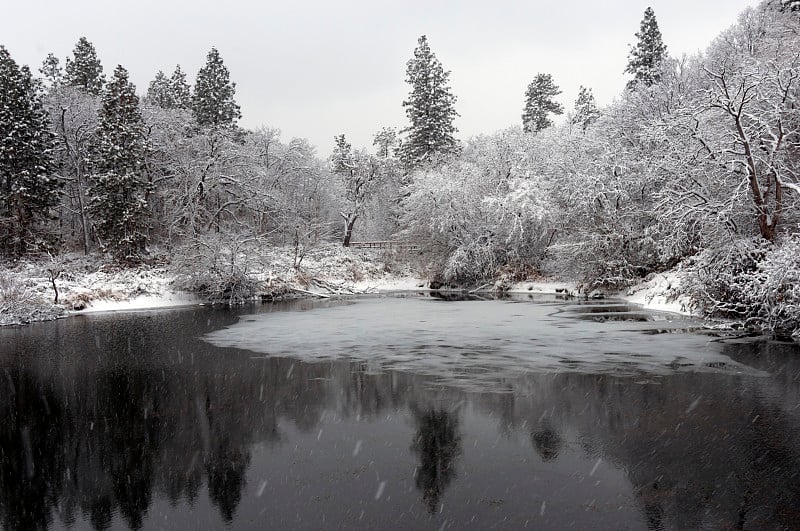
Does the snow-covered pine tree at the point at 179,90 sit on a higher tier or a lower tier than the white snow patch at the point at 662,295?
higher

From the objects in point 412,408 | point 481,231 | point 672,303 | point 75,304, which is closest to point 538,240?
point 481,231

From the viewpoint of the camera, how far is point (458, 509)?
20.0 feet

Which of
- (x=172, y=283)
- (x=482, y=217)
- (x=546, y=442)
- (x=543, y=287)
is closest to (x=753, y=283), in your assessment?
(x=546, y=442)

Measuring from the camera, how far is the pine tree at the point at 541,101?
64375 millimetres

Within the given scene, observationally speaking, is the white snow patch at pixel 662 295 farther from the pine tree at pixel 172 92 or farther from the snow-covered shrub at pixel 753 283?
the pine tree at pixel 172 92

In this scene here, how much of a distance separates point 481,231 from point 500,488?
36.1 m

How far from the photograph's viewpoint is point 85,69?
5312 centimetres

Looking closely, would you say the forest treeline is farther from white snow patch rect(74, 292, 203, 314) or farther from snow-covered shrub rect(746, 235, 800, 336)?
white snow patch rect(74, 292, 203, 314)

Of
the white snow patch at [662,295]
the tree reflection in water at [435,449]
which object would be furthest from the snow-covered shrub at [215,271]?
the tree reflection in water at [435,449]

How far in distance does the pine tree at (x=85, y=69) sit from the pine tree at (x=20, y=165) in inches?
585

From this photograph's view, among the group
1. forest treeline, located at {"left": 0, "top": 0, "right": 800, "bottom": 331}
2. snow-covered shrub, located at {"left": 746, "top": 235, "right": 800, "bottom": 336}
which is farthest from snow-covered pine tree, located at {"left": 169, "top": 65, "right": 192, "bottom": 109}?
snow-covered shrub, located at {"left": 746, "top": 235, "right": 800, "bottom": 336}

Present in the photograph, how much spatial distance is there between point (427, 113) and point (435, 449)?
50.5m

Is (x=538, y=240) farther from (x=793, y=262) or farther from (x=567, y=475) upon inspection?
(x=567, y=475)

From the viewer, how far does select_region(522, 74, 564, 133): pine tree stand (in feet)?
211
